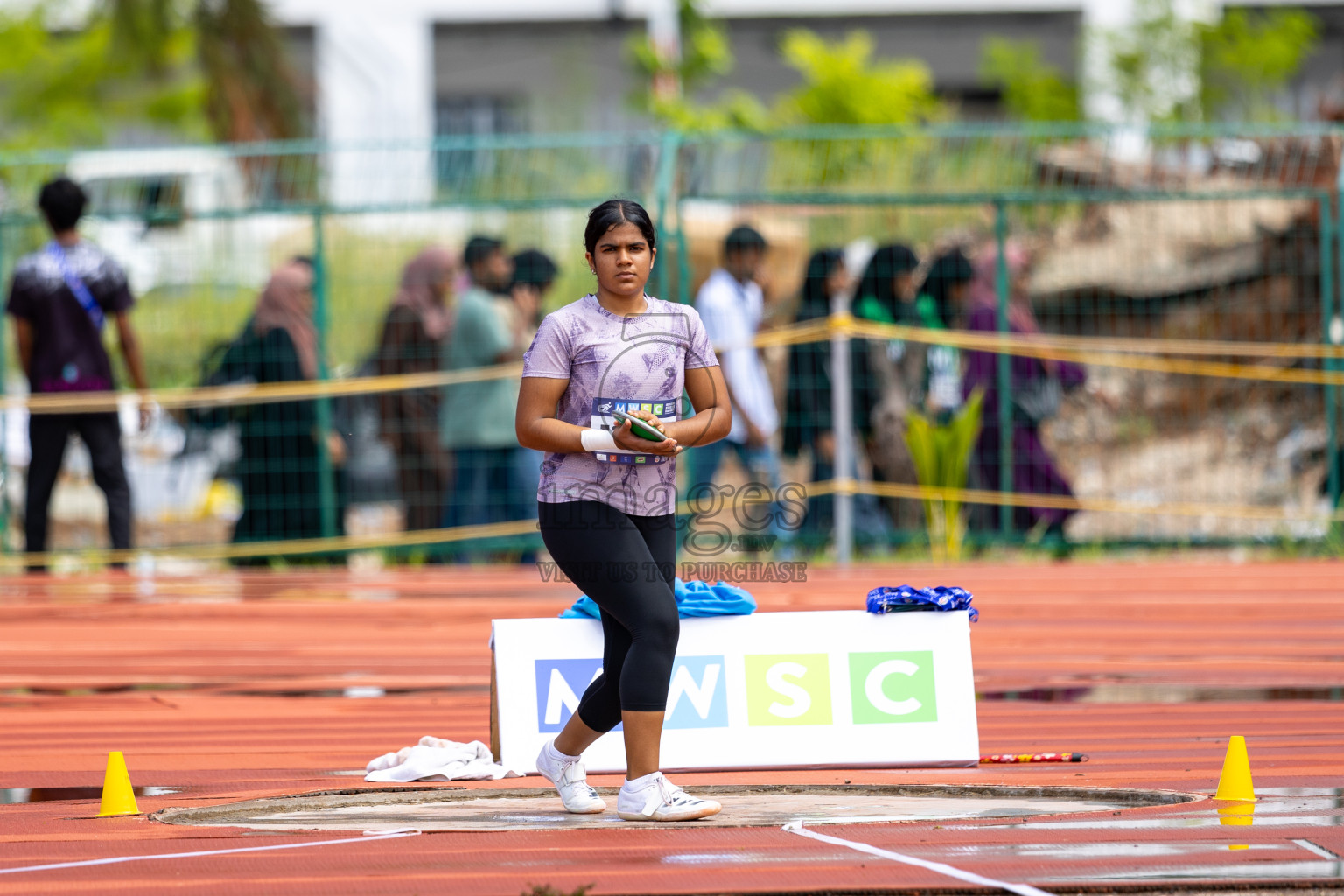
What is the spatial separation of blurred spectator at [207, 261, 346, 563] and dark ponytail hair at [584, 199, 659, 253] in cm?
742

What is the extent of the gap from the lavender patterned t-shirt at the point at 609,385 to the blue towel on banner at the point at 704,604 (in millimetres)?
755

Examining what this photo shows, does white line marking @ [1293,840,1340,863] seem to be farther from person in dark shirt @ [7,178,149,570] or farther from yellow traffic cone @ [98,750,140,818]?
person in dark shirt @ [7,178,149,570]

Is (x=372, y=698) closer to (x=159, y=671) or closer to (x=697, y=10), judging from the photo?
(x=159, y=671)

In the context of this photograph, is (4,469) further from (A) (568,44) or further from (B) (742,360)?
(A) (568,44)

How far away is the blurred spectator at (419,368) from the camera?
12.3 m

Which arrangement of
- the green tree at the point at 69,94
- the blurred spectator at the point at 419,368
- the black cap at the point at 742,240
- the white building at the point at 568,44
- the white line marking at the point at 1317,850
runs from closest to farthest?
the white line marking at the point at 1317,850
the black cap at the point at 742,240
the blurred spectator at the point at 419,368
the green tree at the point at 69,94
the white building at the point at 568,44

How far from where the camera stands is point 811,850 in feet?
14.3

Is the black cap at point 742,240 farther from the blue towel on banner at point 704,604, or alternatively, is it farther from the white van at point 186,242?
the blue towel on banner at point 704,604

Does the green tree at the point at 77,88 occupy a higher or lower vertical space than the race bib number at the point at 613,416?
higher

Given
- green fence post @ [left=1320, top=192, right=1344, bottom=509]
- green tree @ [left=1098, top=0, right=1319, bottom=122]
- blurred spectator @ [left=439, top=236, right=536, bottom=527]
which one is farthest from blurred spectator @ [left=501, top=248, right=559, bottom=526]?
green tree @ [left=1098, top=0, right=1319, bottom=122]

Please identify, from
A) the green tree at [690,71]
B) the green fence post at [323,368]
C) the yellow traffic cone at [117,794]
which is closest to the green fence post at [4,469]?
the green fence post at [323,368]

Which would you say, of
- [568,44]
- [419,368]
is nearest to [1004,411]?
[419,368]

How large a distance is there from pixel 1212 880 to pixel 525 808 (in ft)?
6.77

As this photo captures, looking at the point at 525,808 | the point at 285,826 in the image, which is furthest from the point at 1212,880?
the point at 285,826
